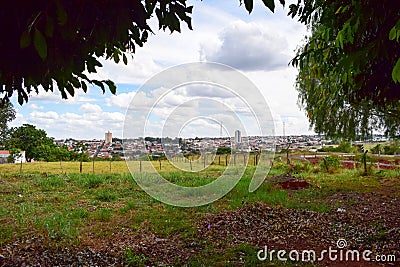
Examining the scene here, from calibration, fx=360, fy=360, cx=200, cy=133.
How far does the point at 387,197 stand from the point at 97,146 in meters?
6.03

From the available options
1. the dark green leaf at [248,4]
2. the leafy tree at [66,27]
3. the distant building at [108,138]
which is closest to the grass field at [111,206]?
the distant building at [108,138]

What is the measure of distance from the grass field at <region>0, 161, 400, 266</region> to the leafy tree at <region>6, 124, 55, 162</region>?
1.52m

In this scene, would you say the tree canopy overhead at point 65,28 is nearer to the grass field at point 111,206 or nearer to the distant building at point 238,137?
the grass field at point 111,206

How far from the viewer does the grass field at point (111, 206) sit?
165 inches

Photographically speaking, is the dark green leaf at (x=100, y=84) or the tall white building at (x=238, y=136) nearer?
the dark green leaf at (x=100, y=84)

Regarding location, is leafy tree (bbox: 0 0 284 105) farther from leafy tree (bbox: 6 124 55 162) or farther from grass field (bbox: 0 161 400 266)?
leafy tree (bbox: 6 124 55 162)

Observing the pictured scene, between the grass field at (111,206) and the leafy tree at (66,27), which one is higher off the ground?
the leafy tree at (66,27)

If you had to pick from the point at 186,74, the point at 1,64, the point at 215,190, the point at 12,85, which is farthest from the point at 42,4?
the point at 215,190

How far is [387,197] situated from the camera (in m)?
6.77

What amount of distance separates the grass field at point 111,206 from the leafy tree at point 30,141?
1.52 m

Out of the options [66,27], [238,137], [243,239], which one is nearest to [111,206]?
[238,137]

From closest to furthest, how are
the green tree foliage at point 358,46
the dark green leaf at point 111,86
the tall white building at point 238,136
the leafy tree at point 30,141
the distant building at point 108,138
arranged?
the dark green leaf at point 111,86
the green tree foliage at point 358,46
the tall white building at point 238,136
the distant building at point 108,138
the leafy tree at point 30,141

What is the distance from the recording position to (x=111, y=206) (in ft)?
19.8

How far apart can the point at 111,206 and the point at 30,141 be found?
24.0 feet
